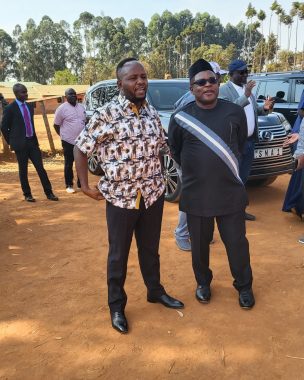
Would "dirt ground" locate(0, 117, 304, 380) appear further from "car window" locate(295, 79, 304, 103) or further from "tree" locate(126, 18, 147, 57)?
"tree" locate(126, 18, 147, 57)

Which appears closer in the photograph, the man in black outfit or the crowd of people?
the crowd of people

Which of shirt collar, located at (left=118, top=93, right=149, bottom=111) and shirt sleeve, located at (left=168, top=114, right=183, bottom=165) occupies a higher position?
shirt collar, located at (left=118, top=93, right=149, bottom=111)

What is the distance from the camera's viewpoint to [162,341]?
8.80 ft

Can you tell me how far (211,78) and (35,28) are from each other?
346 feet

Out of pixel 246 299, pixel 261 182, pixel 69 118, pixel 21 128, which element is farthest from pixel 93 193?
pixel 261 182

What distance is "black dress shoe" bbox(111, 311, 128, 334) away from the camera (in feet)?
9.14

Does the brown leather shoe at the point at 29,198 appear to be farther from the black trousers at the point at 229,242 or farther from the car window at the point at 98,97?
the black trousers at the point at 229,242

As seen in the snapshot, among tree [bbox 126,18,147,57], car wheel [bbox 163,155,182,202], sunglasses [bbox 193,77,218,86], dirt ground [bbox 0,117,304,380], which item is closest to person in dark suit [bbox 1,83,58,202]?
dirt ground [bbox 0,117,304,380]

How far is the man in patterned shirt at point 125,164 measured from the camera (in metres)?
2.48

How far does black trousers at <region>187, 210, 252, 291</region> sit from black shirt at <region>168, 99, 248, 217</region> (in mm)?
101

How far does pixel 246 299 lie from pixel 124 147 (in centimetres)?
159

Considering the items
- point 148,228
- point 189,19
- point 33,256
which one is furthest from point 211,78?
point 189,19

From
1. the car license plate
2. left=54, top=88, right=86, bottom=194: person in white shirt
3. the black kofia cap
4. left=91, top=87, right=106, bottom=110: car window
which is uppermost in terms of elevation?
the black kofia cap

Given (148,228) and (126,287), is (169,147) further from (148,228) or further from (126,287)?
(126,287)
